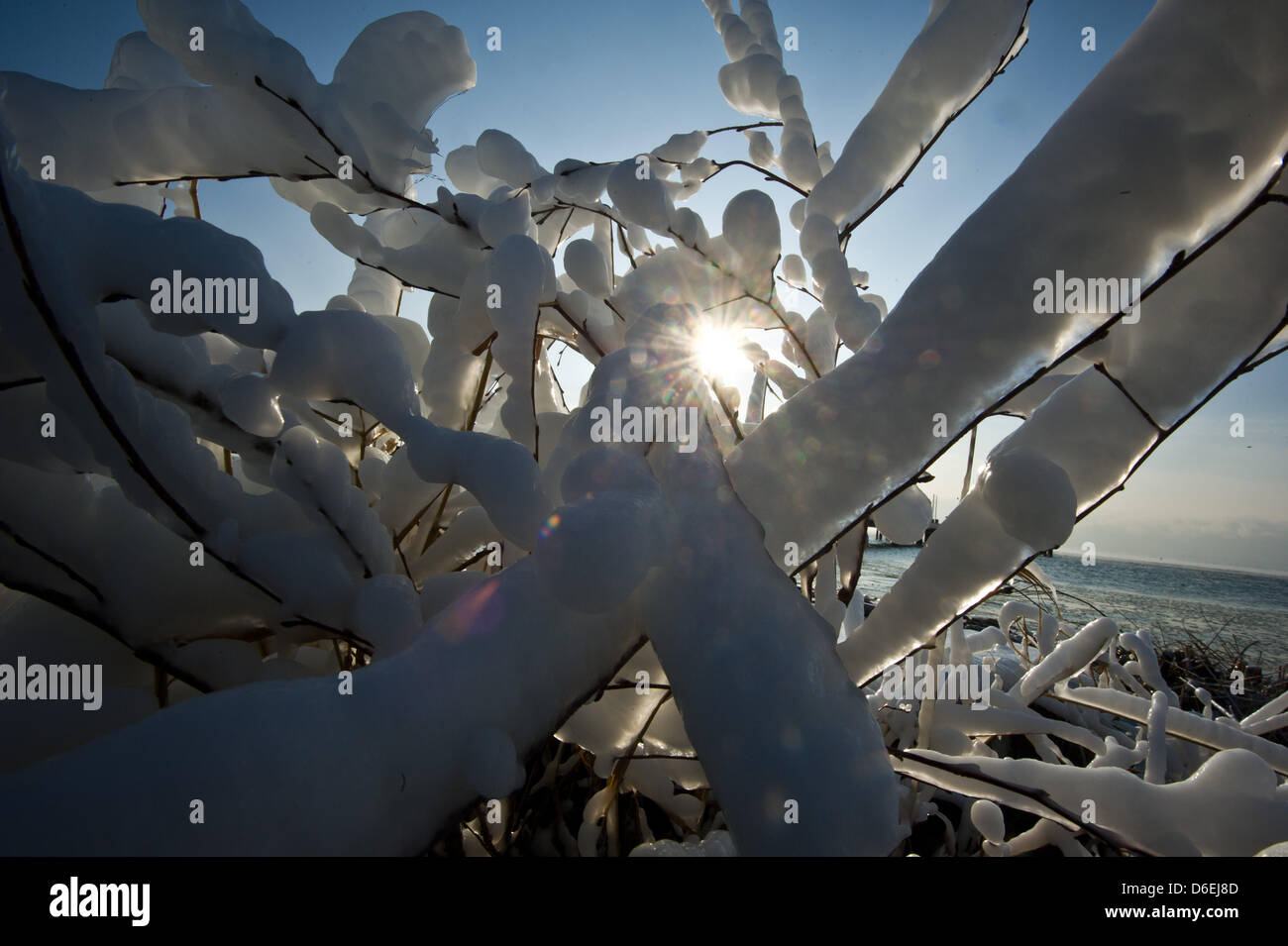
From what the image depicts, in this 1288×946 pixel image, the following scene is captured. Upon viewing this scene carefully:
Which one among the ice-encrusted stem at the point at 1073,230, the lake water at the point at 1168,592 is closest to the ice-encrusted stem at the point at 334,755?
the ice-encrusted stem at the point at 1073,230

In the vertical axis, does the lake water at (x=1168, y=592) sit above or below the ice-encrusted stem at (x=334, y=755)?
below

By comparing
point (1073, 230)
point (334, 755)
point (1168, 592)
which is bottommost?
point (1168, 592)

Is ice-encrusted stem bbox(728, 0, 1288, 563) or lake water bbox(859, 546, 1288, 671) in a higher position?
ice-encrusted stem bbox(728, 0, 1288, 563)

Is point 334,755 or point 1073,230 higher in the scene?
point 1073,230

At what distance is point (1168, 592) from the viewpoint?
412 inches

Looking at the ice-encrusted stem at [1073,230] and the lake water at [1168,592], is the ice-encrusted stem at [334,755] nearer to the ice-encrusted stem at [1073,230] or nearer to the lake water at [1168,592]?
the ice-encrusted stem at [1073,230]

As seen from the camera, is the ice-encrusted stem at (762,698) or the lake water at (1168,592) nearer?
the ice-encrusted stem at (762,698)

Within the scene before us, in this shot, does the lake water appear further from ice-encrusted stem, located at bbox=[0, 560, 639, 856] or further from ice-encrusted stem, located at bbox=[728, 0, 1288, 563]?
ice-encrusted stem, located at bbox=[0, 560, 639, 856]

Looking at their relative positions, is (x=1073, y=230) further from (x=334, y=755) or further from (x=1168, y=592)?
(x=1168, y=592)

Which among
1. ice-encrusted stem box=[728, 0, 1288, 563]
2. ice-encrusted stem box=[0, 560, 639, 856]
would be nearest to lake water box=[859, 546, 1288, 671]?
ice-encrusted stem box=[728, 0, 1288, 563]

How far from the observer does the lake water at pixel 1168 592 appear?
476 centimetres

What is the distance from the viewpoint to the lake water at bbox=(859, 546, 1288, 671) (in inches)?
187

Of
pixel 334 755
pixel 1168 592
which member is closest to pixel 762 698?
pixel 334 755

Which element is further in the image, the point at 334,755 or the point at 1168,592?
the point at 1168,592
